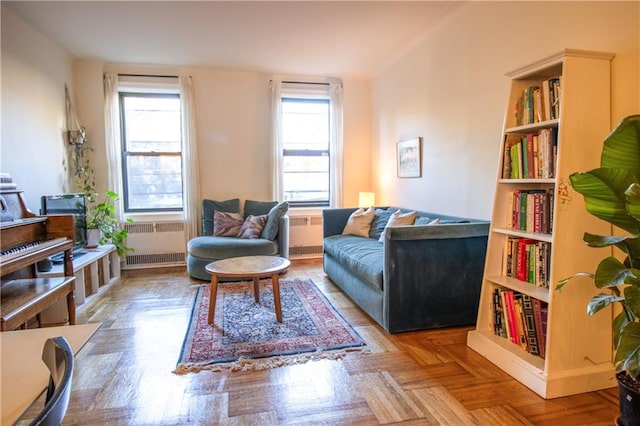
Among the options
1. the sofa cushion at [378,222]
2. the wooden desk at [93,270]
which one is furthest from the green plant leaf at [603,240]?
the wooden desk at [93,270]

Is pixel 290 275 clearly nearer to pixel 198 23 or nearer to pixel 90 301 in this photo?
pixel 90 301

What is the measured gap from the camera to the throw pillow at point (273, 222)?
428 centimetres

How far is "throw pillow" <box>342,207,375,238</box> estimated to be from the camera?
13.6ft

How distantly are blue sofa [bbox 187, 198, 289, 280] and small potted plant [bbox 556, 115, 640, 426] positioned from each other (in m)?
3.13

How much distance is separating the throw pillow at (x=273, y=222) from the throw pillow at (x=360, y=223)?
0.78 metres

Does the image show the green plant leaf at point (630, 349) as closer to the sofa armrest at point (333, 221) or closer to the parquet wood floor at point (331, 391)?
the parquet wood floor at point (331, 391)

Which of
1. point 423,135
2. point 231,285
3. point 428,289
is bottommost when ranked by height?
point 231,285

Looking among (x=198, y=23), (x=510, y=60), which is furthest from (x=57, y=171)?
(x=510, y=60)

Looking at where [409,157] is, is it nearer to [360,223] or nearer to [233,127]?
[360,223]

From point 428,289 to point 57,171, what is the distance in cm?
398

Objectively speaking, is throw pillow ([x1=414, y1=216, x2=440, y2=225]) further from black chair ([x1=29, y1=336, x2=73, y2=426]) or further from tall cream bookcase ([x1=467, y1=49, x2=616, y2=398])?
black chair ([x1=29, y1=336, x2=73, y2=426])

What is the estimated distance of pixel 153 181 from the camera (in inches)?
192

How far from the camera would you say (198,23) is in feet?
11.3

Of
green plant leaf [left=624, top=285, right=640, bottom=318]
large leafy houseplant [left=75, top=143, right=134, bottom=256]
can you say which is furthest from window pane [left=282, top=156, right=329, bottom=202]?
green plant leaf [left=624, top=285, right=640, bottom=318]
